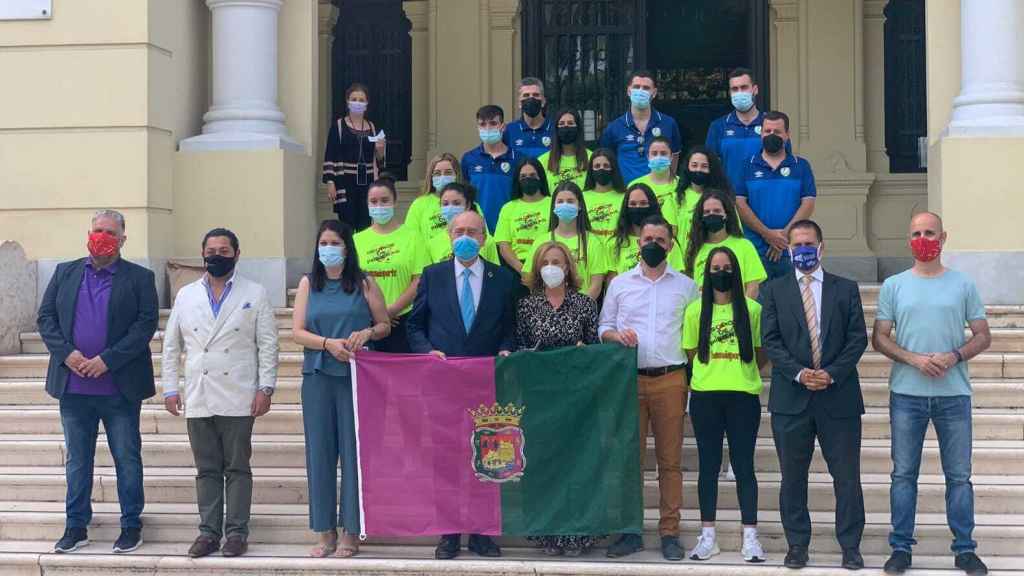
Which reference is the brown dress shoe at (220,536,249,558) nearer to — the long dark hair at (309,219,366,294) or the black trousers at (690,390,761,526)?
the long dark hair at (309,219,366,294)

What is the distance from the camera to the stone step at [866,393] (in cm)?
1009

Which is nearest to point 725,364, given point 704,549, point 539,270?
point 704,549

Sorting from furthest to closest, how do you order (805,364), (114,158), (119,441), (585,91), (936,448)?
(585,91), (114,158), (936,448), (119,441), (805,364)

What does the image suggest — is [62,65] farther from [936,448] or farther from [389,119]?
[936,448]

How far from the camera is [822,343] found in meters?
8.34

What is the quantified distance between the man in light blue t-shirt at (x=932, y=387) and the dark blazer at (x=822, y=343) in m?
0.22

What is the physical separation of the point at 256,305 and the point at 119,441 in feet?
3.85

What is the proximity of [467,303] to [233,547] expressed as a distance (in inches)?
78.4

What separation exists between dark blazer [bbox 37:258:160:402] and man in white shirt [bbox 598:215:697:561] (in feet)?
9.11

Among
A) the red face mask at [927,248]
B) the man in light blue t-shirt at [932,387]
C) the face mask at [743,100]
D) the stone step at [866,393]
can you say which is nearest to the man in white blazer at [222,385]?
the stone step at [866,393]

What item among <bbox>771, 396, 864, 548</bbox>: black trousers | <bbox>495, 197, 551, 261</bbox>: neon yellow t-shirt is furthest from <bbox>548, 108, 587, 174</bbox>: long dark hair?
<bbox>771, 396, 864, 548</bbox>: black trousers

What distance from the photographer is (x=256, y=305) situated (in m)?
8.87

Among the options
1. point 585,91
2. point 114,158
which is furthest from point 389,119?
point 114,158

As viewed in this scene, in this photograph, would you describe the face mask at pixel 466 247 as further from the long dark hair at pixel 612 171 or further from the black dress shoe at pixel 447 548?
the black dress shoe at pixel 447 548
